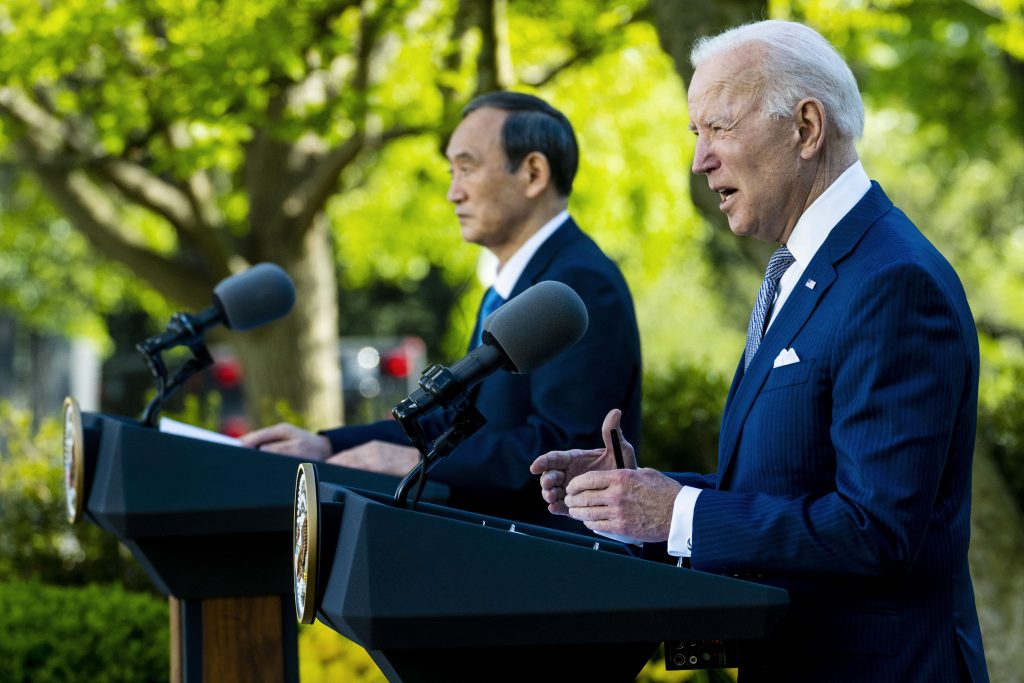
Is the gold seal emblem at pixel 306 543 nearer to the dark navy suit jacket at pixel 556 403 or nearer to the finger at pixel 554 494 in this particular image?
the finger at pixel 554 494

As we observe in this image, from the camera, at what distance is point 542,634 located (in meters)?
1.89

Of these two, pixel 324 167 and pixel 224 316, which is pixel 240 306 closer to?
pixel 224 316

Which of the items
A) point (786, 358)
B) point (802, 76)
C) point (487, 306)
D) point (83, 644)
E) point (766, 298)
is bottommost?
point (83, 644)

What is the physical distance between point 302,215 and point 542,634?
9.10 m

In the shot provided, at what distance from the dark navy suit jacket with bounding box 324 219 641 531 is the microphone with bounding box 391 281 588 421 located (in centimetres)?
84

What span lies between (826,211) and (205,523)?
154 centimetres

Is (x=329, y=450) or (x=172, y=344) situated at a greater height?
(x=172, y=344)

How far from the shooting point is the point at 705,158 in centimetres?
236

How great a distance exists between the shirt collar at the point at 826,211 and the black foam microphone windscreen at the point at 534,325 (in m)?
0.42

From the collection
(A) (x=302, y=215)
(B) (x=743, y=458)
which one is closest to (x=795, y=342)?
(B) (x=743, y=458)

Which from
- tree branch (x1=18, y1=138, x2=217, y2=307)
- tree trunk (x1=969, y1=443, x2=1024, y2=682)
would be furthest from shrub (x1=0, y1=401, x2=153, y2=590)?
tree trunk (x1=969, y1=443, x2=1024, y2=682)

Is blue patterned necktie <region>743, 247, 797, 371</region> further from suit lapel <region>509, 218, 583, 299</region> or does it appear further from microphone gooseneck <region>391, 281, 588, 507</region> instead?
suit lapel <region>509, 218, 583, 299</region>

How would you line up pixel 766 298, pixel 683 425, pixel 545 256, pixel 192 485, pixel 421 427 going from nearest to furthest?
1. pixel 421 427
2. pixel 766 298
3. pixel 192 485
4. pixel 545 256
5. pixel 683 425

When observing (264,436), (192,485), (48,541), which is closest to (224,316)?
(264,436)
